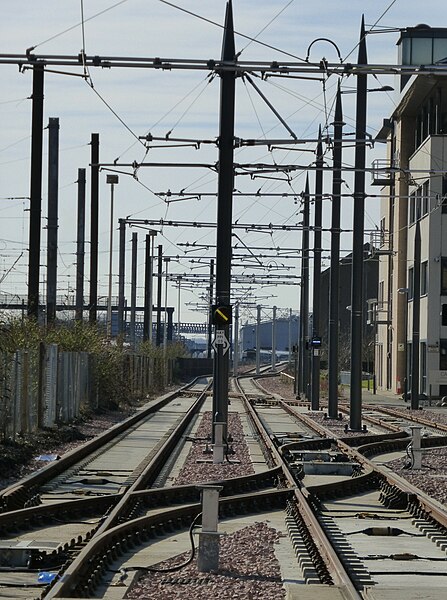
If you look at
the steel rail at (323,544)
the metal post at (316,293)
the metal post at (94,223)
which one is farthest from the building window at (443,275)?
the steel rail at (323,544)

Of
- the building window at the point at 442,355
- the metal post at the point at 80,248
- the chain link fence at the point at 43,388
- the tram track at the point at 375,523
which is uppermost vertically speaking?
the metal post at the point at 80,248

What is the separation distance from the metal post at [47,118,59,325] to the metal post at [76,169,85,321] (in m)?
7.17

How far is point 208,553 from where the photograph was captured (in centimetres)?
1190

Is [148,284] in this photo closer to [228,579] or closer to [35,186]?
[35,186]

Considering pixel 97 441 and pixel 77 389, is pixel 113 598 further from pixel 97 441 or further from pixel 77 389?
pixel 77 389

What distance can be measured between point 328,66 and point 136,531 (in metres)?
11.5

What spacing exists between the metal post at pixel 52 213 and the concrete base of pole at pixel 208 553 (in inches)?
1107

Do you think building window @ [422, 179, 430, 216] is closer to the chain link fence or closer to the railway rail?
the chain link fence

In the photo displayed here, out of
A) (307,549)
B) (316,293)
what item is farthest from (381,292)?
(307,549)

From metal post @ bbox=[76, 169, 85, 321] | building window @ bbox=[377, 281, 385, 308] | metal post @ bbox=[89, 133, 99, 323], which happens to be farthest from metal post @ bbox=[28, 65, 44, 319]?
building window @ bbox=[377, 281, 385, 308]

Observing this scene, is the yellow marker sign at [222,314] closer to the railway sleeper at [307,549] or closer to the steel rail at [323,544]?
the steel rail at [323,544]

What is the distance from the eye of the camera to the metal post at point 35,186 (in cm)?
3631

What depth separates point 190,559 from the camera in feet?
40.7

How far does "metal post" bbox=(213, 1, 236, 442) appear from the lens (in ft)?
88.8
